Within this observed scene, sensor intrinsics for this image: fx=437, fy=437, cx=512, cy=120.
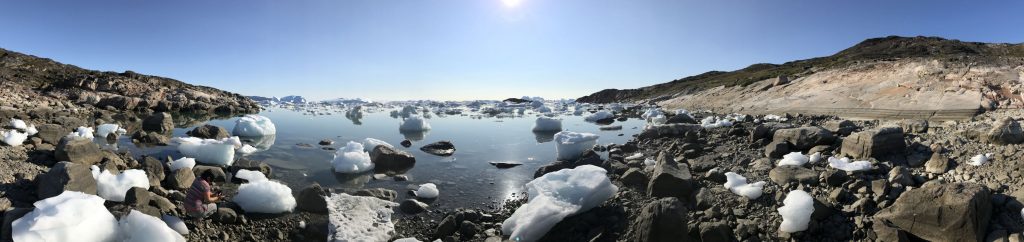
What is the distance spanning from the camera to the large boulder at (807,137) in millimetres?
7938

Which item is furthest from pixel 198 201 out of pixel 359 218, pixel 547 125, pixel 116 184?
pixel 547 125

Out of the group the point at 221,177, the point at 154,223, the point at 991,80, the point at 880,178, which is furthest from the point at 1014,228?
the point at 991,80

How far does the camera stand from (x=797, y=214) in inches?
195

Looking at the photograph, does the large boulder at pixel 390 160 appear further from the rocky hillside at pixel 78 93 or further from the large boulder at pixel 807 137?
the rocky hillside at pixel 78 93

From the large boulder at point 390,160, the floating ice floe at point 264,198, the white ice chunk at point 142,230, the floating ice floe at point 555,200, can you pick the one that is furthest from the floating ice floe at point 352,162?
the white ice chunk at point 142,230

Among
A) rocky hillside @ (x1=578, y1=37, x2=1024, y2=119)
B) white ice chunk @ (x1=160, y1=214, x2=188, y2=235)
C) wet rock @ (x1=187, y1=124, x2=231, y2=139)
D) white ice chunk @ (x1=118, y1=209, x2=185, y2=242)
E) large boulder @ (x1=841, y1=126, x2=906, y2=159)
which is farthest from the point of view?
wet rock @ (x1=187, y1=124, x2=231, y2=139)

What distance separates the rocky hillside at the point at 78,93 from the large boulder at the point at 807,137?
3614 centimetres

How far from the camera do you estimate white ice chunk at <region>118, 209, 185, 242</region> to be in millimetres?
4828

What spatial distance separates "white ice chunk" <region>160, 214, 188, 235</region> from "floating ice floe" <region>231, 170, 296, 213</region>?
973 mm

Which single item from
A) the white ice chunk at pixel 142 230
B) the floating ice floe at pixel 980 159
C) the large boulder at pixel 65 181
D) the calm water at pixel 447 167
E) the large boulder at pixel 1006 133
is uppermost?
the large boulder at pixel 1006 133

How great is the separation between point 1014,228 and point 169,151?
16.9 meters

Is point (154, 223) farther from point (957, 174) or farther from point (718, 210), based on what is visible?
point (957, 174)

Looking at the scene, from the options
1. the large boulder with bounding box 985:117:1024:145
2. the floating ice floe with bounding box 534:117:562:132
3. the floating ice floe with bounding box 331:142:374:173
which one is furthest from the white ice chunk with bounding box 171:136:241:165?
the large boulder with bounding box 985:117:1024:145

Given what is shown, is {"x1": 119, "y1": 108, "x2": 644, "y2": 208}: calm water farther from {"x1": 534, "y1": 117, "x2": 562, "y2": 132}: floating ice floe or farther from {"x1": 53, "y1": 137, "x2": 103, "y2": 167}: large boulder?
{"x1": 534, "y1": 117, "x2": 562, "y2": 132}: floating ice floe
